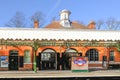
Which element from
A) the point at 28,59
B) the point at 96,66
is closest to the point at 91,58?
the point at 96,66

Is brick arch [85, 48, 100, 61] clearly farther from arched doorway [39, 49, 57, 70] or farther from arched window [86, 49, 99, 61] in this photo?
arched doorway [39, 49, 57, 70]

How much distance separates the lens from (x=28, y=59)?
40.8 metres

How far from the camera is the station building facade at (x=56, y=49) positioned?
37.3 metres

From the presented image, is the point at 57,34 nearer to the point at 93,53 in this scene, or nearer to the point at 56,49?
the point at 56,49

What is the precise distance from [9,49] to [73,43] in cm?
787

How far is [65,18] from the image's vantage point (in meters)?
65.6

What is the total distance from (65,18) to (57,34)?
2592 cm

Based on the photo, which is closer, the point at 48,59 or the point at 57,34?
the point at 57,34

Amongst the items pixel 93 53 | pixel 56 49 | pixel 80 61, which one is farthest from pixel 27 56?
pixel 80 61

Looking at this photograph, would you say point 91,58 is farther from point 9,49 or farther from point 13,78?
point 13,78

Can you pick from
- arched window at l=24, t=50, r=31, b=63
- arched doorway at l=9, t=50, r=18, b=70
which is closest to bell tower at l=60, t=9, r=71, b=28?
arched window at l=24, t=50, r=31, b=63

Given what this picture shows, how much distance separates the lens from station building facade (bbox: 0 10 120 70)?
37344mm

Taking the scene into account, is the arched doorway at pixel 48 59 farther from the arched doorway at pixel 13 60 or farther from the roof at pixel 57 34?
the arched doorway at pixel 13 60

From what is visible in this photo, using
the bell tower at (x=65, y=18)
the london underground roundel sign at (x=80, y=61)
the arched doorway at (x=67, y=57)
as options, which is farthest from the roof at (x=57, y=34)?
the bell tower at (x=65, y=18)
